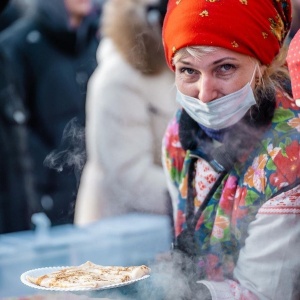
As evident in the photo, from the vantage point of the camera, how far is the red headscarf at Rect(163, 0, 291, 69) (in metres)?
2.56

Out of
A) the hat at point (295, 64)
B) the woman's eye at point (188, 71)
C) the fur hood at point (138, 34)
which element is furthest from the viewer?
the fur hood at point (138, 34)

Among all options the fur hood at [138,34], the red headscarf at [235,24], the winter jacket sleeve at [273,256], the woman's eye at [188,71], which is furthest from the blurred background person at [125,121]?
the winter jacket sleeve at [273,256]

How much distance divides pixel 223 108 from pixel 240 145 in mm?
149

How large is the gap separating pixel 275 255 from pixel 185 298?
33cm

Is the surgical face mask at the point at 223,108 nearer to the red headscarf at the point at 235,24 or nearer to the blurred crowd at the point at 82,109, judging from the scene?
the red headscarf at the point at 235,24

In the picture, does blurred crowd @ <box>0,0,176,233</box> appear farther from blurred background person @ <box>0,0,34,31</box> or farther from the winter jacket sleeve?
the winter jacket sleeve

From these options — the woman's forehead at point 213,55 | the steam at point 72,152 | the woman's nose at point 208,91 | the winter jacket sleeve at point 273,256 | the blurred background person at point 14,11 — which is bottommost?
the winter jacket sleeve at point 273,256

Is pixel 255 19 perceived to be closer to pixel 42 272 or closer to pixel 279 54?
pixel 279 54

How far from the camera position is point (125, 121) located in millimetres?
3521

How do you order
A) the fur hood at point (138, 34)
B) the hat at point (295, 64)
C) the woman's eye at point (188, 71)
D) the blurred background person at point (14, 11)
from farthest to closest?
the blurred background person at point (14, 11), the fur hood at point (138, 34), the woman's eye at point (188, 71), the hat at point (295, 64)

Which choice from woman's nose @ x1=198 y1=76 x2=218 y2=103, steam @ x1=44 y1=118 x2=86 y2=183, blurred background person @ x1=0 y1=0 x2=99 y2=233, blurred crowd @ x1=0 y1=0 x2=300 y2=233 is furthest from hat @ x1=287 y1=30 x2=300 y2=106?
blurred background person @ x1=0 y1=0 x2=99 y2=233

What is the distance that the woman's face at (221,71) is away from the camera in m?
2.61

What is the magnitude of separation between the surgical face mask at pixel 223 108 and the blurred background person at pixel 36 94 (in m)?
1.42

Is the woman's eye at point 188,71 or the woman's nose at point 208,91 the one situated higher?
the woman's eye at point 188,71
